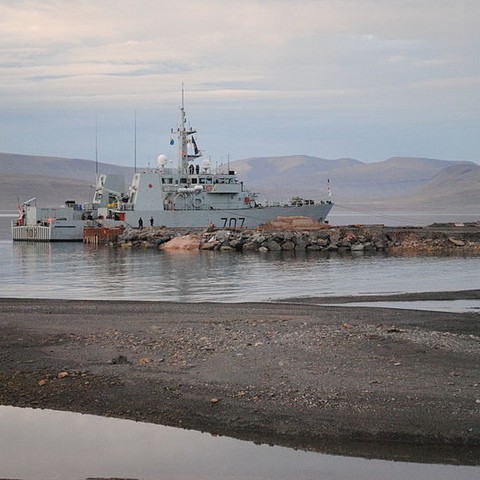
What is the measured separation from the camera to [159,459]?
7078 millimetres

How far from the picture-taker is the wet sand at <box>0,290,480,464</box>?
25.2ft

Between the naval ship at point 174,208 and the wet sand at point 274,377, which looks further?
the naval ship at point 174,208

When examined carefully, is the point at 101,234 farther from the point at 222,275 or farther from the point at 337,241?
the point at 222,275

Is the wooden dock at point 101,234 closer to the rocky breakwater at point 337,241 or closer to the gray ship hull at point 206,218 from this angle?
the gray ship hull at point 206,218

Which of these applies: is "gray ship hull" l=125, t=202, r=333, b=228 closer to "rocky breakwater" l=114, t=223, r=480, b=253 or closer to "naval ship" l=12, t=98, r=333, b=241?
"naval ship" l=12, t=98, r=333, b=241

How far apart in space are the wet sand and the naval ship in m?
44.8

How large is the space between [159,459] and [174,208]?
2099 inches

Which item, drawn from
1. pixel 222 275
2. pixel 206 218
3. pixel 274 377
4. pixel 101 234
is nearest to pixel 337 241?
pixel 206 218

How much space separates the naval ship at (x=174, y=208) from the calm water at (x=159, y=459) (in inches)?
1989

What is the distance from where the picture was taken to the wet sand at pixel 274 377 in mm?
7668

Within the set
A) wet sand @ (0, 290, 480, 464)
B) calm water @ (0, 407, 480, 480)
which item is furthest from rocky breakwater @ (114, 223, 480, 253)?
calm water @ (0, 407, 480, 480)

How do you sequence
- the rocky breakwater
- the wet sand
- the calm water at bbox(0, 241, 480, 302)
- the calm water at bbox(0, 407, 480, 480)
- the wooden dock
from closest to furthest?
the calm water at bbox(0, 407, 480, 480) → the wet sand → the calm water at bbox(0, 241, 480, 302) → the rocky breakwater → the wooden dock

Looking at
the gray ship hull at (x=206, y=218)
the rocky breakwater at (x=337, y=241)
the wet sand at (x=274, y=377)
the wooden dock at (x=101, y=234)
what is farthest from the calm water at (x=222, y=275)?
the gray ship hull at (x=206, y=218)

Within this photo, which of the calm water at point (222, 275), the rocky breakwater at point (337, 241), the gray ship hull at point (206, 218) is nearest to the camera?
the calm water at point (222, 275)
